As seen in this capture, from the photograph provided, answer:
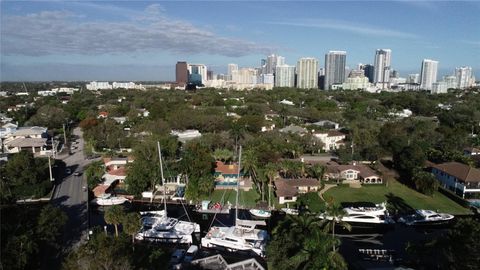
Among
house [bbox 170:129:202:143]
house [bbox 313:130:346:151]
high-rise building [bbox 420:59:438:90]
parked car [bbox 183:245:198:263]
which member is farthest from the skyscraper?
parked car [bbox 183:245:198:263]

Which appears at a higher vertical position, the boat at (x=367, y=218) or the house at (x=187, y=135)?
the house at (x=187, y=135)


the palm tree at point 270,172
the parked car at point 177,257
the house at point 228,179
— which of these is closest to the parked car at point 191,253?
the parked car at point 177,257

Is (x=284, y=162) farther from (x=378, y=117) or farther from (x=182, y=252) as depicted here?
(x=378, y=117)

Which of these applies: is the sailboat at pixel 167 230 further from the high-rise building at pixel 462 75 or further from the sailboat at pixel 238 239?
the high-rise building at pixel 462 75

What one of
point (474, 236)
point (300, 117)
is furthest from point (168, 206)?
point (300, 117)

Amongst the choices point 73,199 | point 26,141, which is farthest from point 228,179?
point 26,141

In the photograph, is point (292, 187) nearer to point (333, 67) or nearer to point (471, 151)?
point (471, 151)
